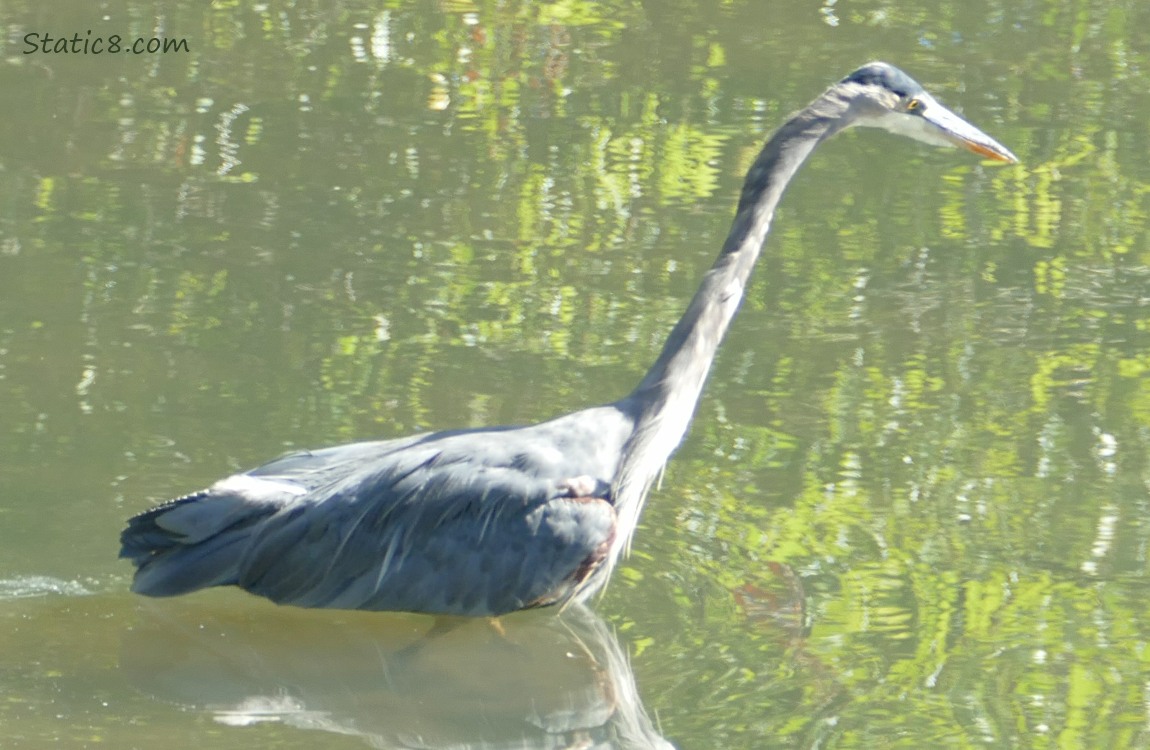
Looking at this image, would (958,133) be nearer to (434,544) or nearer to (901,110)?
(901,110)

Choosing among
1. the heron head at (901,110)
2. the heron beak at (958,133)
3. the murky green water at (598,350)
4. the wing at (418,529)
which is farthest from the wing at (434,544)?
the heron beak at (958,133)

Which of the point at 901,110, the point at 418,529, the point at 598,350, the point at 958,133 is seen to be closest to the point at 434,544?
the point at 418,529

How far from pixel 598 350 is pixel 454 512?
2.05 meters

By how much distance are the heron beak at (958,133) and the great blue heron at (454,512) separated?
0.69m

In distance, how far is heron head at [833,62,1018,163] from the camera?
21.5 ft

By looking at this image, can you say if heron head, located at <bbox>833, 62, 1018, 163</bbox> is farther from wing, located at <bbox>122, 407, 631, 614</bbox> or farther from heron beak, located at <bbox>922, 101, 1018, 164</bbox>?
wing, located at <bbox>122, 407, 631, 614</bbox>

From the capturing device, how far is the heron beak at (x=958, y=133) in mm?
6664

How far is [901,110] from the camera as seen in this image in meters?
6.61

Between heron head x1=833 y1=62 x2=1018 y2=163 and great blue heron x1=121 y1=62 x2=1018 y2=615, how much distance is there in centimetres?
42

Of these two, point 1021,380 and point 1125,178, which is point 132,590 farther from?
point 1125,178

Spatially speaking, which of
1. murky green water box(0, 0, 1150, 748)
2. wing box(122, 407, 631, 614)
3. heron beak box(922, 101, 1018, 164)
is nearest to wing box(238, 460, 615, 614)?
wing box(122, 407, 631, 614)

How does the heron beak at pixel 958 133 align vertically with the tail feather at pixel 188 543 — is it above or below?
above

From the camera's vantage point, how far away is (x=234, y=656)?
609 cm

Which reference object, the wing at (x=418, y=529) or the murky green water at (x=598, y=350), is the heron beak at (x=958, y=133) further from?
the wing at (x=418, y=529)
